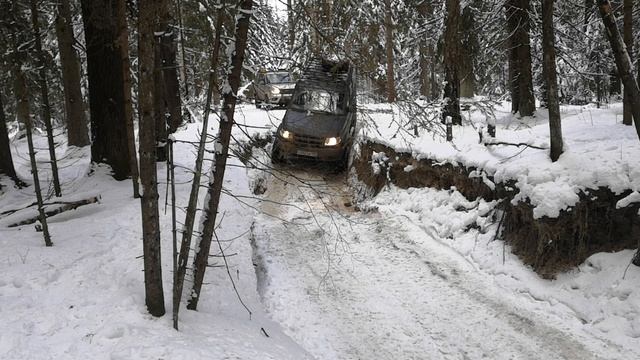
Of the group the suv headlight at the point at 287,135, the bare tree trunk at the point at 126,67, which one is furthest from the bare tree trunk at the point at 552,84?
the suv headlight at the point at 287,135

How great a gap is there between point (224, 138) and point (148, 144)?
864 mm

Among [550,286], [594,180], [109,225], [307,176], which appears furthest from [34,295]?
[307,176]

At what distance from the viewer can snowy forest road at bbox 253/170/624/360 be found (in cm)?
517

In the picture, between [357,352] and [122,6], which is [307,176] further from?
[357,352]

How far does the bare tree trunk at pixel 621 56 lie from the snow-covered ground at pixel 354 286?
753 mm

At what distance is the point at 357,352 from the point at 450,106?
30.6ft

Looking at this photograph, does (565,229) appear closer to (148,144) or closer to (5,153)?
(148,144)

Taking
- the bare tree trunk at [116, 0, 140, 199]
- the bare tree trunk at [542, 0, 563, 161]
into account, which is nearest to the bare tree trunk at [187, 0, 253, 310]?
the bare tree trunk at [116, 0, 140, 199]

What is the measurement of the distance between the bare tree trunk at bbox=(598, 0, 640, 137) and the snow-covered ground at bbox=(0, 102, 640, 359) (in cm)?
75

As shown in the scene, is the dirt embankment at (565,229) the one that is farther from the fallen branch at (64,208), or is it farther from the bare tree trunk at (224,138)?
the fallen branch at (64,208)

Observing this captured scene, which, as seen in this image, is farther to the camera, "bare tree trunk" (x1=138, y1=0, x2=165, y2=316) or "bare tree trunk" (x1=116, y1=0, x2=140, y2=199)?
"bare tree trunk" (x1=116, y1=0, x2=140, y2=199)

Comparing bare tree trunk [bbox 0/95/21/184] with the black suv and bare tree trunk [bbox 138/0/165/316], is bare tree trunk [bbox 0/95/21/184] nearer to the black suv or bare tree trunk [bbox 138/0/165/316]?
the black suv

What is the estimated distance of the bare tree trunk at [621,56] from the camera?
5.75 metres

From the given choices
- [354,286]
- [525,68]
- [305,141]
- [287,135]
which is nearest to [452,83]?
[525,68]
